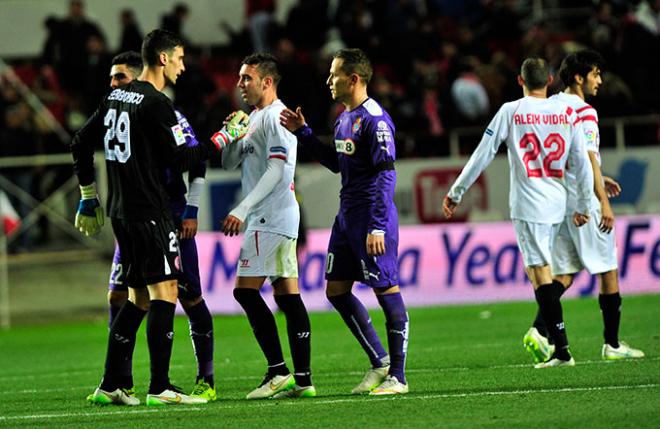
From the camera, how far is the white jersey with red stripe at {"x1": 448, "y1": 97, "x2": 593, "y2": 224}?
969 centimetres

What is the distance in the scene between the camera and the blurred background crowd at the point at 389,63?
19.5 metres

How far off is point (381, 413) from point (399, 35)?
585 inches

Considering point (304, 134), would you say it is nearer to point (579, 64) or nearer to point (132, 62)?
point (132, 62)

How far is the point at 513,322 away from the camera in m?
14.3

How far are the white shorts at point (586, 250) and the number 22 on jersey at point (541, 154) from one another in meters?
0.74

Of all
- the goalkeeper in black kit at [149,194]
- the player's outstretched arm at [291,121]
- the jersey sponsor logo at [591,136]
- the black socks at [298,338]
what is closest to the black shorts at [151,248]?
the goalkeeper in black kit at [149,194]

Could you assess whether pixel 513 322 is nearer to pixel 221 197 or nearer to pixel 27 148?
pixel 221 197

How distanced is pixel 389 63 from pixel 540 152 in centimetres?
1228

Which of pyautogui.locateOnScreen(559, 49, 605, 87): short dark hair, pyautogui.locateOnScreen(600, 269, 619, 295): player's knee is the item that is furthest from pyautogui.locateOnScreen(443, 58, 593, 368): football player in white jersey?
pyautogui.locateOnScreen(600, 269, 619, 295): player's knee

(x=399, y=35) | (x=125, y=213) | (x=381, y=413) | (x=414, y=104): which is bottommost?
(x=381, y=413)

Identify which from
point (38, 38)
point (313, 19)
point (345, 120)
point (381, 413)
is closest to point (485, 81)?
point (313, 19)

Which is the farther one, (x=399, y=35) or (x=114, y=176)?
(x=399, y=35)

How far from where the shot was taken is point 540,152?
973 cm

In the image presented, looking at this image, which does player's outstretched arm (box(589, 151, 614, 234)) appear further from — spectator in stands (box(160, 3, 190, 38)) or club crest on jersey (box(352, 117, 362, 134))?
spectator in stands (box(160, 3, 190, 38))
